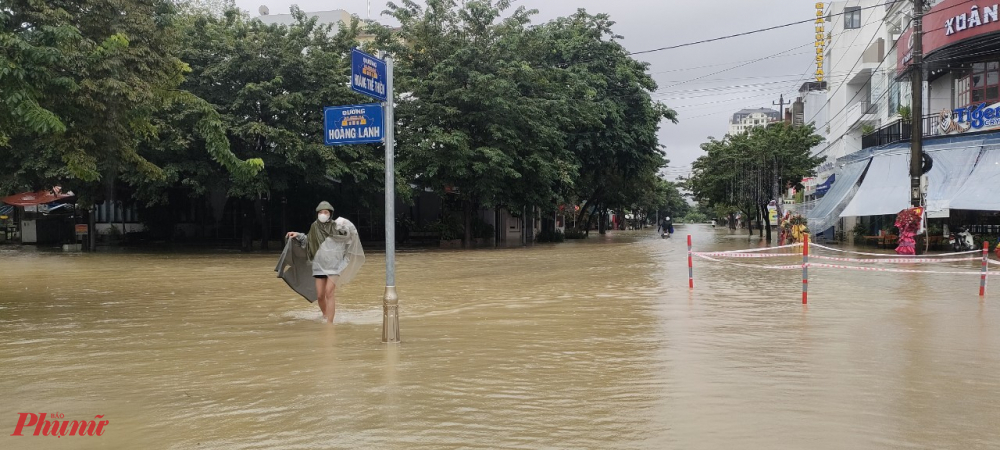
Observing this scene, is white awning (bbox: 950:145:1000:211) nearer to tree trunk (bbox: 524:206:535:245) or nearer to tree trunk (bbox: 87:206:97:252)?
tree trunk (bbox: 524:206:535:245)

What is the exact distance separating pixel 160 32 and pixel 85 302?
6.11 m

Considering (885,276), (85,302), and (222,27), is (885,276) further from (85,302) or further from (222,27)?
(222,27)

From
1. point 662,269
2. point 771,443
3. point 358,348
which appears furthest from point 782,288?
point 771,443

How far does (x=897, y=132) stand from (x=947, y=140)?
398cm

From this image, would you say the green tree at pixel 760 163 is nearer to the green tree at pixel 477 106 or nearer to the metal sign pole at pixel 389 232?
the green tree at pixel 477 106

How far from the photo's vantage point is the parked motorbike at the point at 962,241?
89.3 feet

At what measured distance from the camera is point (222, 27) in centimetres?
2908

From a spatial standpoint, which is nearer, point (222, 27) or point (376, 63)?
point (376, 63)

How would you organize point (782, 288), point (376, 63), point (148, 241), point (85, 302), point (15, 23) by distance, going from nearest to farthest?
point (376, 63), point (15, 23), point (85, 302), point (782, 288), point (148, 241)

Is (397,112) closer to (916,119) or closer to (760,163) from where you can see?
(916,119)

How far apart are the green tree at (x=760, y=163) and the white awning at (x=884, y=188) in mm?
13703

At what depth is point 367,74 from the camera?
7965mm

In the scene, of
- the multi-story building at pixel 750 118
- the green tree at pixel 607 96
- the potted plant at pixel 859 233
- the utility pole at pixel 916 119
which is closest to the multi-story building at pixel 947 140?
the utility pole at pixel 916 119

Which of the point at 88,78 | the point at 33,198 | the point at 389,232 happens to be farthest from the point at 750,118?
the point at 389,232
